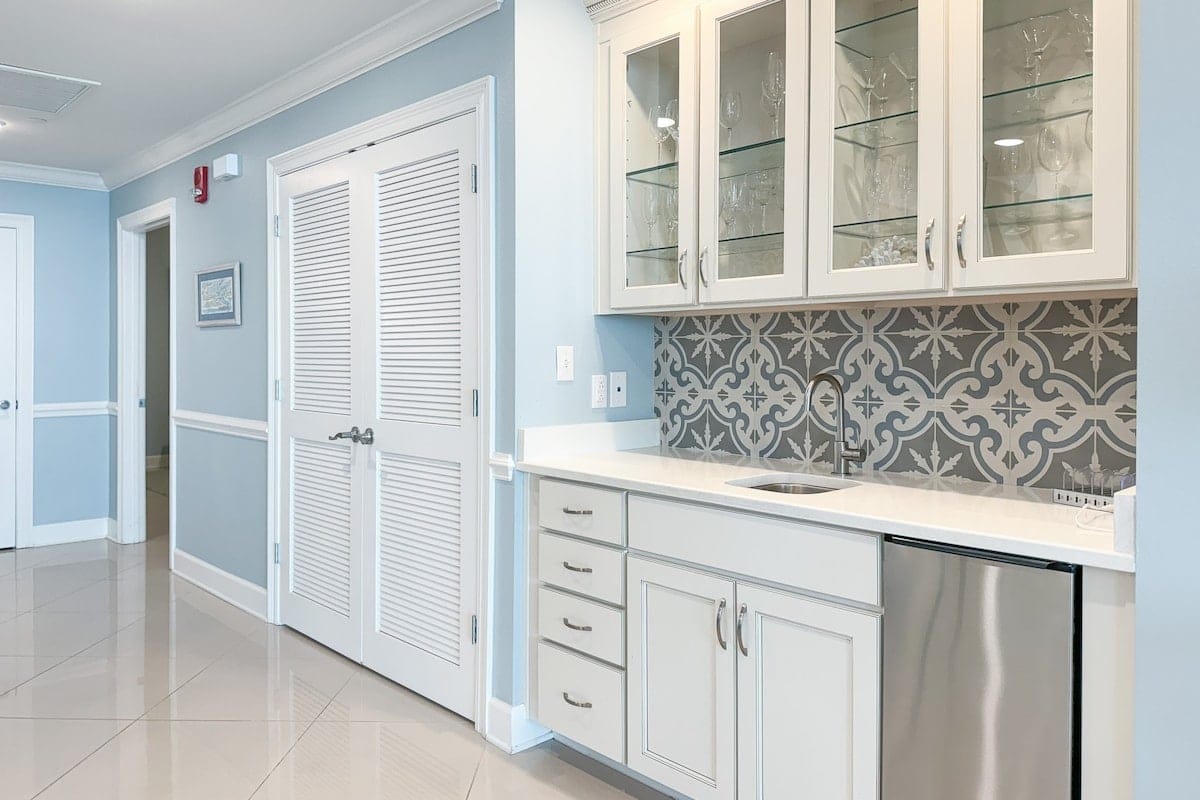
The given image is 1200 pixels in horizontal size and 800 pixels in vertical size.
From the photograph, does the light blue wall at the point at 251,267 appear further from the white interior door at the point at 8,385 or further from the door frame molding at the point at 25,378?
the white interior door at the point at 8,385

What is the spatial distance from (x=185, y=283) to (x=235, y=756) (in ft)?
9.38

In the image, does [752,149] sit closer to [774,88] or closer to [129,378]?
[774,88]

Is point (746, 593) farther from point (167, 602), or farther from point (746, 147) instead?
point (167, 602)

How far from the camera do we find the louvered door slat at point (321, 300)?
136 inches

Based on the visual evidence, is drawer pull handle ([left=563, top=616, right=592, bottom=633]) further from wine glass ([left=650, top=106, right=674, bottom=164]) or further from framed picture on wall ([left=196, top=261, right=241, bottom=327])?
framed picture on wall ([left=196, top=261, right=241, bottom=327])

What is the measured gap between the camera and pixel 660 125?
2.69 m

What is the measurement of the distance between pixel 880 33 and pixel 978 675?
148cm

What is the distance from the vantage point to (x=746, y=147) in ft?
7.95

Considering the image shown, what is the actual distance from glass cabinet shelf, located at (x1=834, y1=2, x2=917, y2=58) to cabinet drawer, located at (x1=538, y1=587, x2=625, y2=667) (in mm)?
1576

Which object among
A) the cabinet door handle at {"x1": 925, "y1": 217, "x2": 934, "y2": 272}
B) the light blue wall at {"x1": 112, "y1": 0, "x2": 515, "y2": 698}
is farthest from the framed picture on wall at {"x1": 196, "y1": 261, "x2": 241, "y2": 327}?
the cabinet door handle at {"x1": 925, "y1": 217, "x2": 934, "y2": 272}

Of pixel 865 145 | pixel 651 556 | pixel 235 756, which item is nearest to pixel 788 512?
pixel 651 556

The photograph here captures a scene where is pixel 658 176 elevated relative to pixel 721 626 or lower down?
elevated

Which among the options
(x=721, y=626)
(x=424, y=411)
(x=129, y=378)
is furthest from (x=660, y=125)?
(x=129, y=378)

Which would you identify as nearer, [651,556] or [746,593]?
[746,593]
